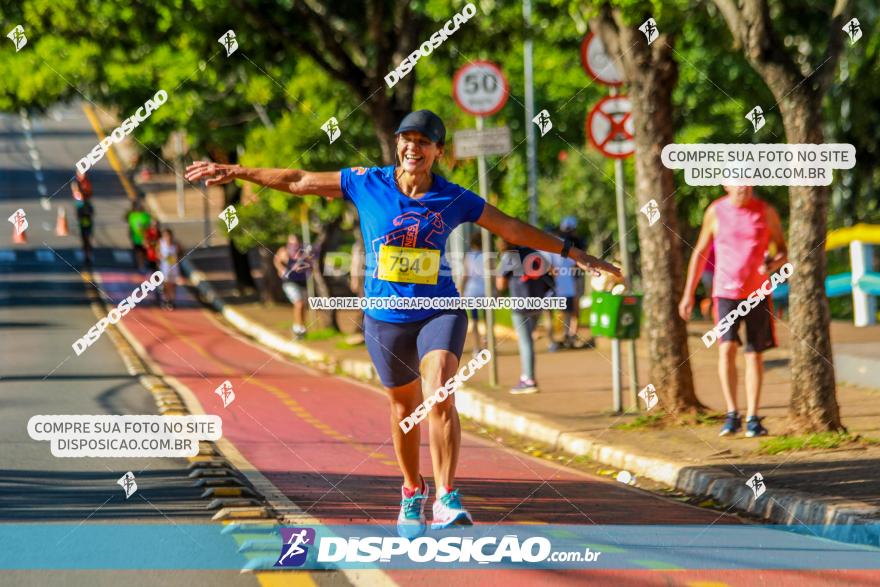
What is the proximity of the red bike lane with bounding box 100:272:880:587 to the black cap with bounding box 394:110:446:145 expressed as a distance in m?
1.96

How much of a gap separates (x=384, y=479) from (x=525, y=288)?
6.84m

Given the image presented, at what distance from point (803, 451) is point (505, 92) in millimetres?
7109

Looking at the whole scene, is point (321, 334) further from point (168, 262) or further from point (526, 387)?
point (526, 387)

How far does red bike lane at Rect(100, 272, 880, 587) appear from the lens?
7074 millimetres

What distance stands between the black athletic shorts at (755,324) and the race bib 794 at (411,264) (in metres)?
4.62

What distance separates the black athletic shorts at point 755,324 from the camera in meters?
11.8

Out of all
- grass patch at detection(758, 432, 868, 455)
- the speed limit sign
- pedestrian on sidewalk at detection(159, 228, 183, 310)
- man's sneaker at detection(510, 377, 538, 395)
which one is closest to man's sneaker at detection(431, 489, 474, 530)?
grass patch at detection(758, 432, 868, 455)

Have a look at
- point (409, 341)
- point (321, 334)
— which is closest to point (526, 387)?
point (409, 341)

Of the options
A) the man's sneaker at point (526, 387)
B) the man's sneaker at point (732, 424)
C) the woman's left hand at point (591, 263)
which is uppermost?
the woman's left hand at point (591, 263)

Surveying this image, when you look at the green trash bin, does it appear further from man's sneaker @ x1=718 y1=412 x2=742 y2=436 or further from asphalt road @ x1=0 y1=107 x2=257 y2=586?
asphalt road @ x1=0 y1=107 x2=257 y2=586

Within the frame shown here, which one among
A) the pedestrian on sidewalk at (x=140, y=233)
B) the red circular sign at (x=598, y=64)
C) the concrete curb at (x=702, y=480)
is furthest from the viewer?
the pedestrian on sidewalk at (x=140, y=233)

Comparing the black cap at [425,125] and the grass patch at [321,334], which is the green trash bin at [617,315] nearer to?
the black cap at [425,125]

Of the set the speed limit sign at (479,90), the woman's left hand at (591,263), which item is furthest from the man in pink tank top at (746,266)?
the speed limit sign at (479,90)

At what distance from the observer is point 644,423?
1359 centimetres
